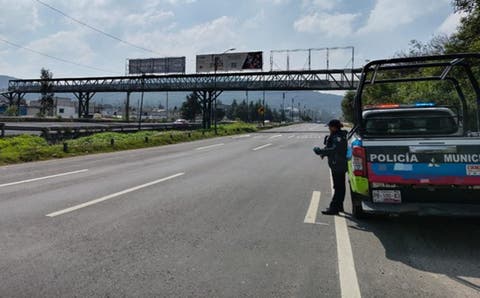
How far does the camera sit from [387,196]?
4.79m

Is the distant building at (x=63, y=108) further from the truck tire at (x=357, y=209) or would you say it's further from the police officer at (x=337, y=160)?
the truck tire at (x=357, y=209)

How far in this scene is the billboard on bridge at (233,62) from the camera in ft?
176

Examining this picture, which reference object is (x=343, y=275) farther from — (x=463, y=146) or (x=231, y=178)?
(x=231, y=178)

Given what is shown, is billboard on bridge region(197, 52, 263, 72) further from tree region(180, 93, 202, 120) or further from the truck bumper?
the truck bumper

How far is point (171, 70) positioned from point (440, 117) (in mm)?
59628

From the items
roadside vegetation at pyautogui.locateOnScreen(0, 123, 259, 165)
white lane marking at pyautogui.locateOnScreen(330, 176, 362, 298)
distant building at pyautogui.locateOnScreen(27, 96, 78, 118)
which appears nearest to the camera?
white lane marking at pyautogui.locateOnScreen(330, 176, 362, 298)

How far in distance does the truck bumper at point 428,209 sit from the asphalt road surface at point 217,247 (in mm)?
424

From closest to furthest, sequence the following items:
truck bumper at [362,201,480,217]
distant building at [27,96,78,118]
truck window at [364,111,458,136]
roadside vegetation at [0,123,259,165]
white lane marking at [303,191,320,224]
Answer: truck bumper at [362,201,480,217]
white lane marking at [303,191,320,224]
truck window at [364,111,458,136]
roadside vegetation at [0,123,259,165]
distant building at [27,96,78,118]

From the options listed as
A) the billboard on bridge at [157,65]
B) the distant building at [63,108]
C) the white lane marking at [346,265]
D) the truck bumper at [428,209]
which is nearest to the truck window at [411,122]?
the truck bumper at [428,209]

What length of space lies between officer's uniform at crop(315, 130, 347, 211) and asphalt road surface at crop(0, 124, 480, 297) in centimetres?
40

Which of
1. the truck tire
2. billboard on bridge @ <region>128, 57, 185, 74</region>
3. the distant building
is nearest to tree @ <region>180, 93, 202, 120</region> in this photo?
billboard on bridge @ <region>128, 57, 185, 74</region>

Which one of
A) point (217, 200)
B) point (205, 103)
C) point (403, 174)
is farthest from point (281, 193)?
point (205, 103)

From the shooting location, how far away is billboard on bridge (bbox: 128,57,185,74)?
6244cm

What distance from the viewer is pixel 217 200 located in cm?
707
